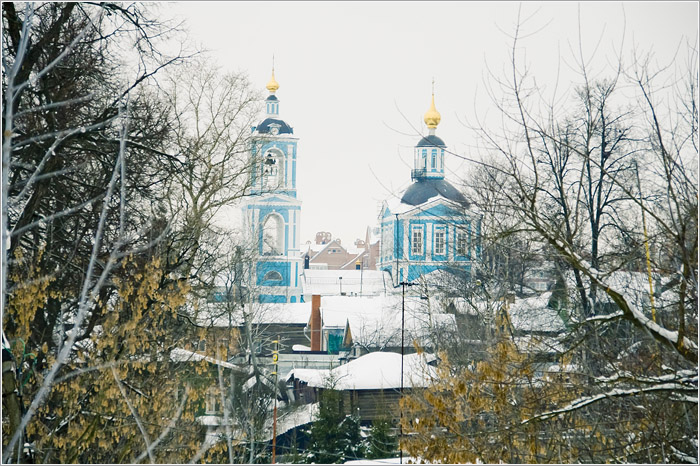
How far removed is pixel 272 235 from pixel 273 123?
4164mm

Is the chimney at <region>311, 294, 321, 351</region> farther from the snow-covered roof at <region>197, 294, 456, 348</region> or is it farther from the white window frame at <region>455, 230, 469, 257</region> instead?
the white window frame at <region>455, 230, 469, 257</region>

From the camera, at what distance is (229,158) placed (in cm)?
862

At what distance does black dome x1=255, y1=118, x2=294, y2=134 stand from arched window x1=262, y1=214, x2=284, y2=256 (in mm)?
1364

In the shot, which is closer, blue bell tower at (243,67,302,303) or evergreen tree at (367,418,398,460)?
evergreen tree at (367,418,398,460)

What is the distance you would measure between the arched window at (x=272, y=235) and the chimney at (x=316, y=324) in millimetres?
1602

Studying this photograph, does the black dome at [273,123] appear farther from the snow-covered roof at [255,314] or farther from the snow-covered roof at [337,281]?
the snow-covered roof at [337,281]

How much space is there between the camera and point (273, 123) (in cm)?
1119

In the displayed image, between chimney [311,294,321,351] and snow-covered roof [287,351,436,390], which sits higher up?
chimney [311,294,321,351]

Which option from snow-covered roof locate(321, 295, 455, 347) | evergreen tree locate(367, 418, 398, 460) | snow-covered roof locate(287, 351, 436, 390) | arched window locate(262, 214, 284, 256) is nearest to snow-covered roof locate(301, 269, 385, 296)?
arched window locate(262, 214, 284, 256)

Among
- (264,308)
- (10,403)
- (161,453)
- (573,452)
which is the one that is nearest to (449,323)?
(264,308)

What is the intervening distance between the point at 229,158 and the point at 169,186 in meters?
1.94

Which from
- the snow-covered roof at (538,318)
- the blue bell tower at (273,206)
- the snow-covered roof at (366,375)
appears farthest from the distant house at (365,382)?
the snow-covered roof at (538,318)

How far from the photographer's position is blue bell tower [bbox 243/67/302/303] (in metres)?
9.48

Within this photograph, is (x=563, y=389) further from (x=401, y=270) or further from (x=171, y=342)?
(x=401, y=270)
